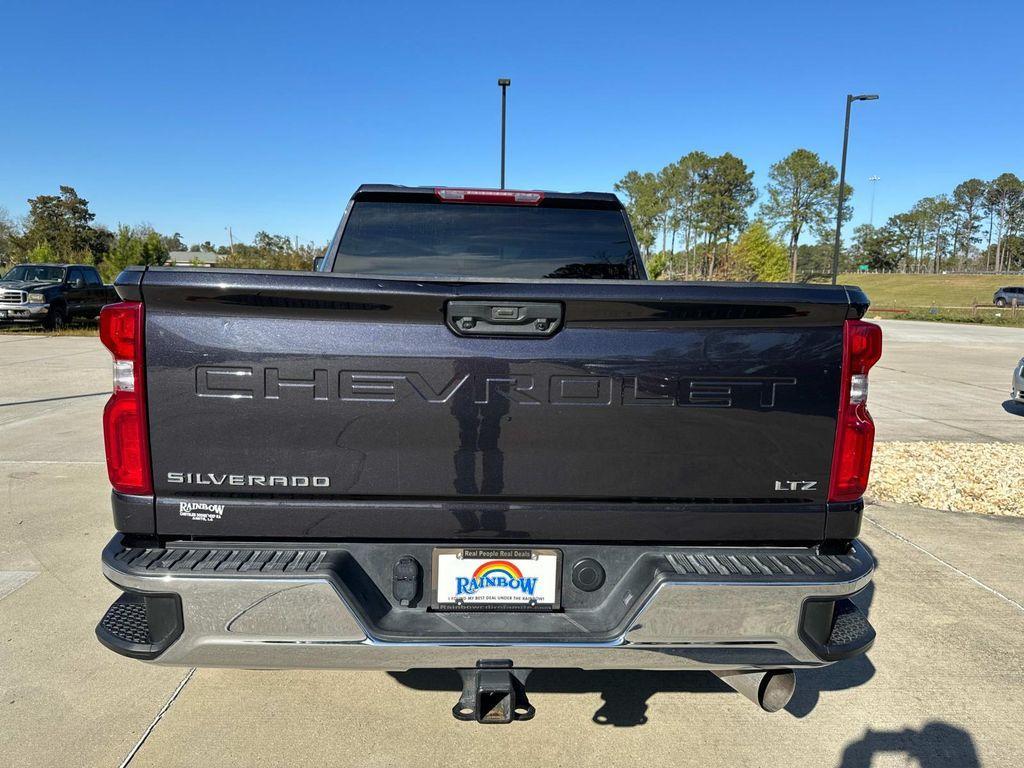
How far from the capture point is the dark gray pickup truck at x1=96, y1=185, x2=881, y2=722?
1971 millimetres

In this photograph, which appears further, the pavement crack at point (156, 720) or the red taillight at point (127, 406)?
the pavement crack at point (156, 720)

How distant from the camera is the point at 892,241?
4589 inches

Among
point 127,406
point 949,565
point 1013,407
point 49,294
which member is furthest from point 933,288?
point 127,406

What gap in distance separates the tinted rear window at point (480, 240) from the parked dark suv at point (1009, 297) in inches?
2344

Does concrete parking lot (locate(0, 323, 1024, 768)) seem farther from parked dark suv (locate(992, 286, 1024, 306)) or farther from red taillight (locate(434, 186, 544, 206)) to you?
parked dark suv (locate(992, 286, 1024, 306))

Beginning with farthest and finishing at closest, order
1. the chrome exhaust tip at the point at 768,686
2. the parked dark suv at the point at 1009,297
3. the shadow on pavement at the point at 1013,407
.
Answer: the parked dark suv at the point at 1009,297, the shadow on pavement at the point at 1013,407, the chrome exhaust tip at the point at 768,686

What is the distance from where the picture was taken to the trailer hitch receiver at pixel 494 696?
2025 mm

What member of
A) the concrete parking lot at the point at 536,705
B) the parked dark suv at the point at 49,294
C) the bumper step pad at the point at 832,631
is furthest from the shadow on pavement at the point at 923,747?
the parked dark suv at the point at 49,294

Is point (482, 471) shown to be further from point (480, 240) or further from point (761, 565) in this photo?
point (480, 240)

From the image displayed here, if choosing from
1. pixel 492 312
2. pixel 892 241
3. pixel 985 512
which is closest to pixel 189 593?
pixel 492 312

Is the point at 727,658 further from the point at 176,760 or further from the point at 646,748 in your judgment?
the point at 176,760

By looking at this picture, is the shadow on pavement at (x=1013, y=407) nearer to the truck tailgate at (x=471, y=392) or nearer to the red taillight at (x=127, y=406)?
the truck tailgate at (x=471, y=392)

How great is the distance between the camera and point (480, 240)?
134 inches

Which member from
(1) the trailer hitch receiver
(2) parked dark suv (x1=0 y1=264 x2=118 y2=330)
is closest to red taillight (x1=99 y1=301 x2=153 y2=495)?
(1) the trailer hitch receiver
